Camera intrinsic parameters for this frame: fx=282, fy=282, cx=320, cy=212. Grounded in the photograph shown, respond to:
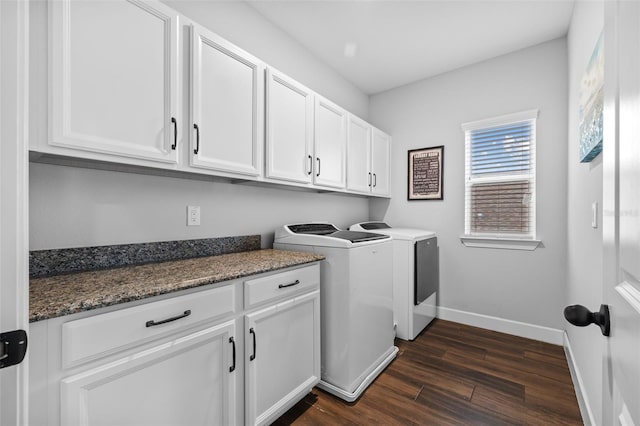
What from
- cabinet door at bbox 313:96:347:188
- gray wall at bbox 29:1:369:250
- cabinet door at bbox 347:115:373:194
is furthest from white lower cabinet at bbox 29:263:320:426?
cabinet door at bbox 347:115:373:194

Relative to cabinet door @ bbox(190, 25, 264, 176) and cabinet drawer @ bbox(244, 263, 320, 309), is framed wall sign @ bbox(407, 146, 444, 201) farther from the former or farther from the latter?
cabinet door @ bbox(190, 25, 264, 176)

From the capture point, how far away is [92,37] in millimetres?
1134

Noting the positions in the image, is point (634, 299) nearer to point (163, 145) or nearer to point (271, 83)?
point (163, 145)

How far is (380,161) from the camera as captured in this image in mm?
3295

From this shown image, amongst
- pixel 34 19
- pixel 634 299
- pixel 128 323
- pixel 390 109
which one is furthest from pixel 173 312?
pixel 390 109

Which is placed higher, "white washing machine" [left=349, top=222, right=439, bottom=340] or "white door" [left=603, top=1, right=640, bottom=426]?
"white door" [left=603, top=1, right=640, bottom=426]

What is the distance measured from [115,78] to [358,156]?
2.11 m

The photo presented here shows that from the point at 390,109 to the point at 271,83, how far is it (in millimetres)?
2097

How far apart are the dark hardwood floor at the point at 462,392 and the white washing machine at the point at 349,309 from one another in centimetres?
11

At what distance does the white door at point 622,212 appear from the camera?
0.45 m

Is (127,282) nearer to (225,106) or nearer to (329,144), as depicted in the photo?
(225,106)

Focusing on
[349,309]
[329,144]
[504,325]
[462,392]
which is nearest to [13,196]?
[349,309]

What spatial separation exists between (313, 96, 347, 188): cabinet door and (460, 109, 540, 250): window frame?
4.59ft

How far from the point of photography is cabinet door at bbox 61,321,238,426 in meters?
0.90
